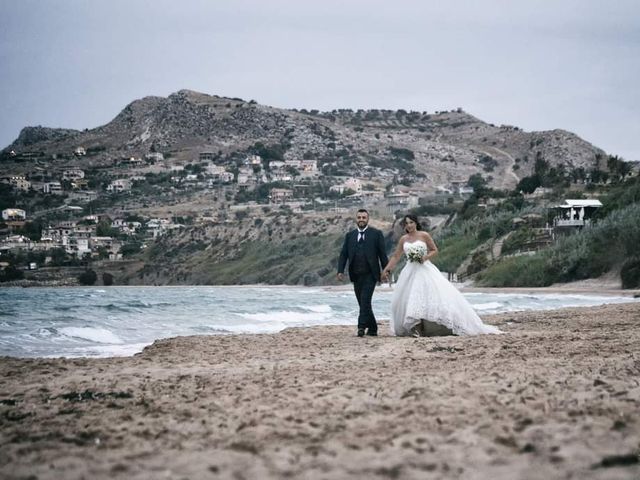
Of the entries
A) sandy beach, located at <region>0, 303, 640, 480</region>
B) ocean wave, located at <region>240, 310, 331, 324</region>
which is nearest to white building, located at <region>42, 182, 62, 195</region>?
ocean wave, located at <region>240, 310, 331, 324</region>

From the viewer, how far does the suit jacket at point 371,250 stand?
12.1 m

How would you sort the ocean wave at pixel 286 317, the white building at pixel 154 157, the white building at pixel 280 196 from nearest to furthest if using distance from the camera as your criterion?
the ocean wave at pixel 286 317 < the white building at pixel 280 196 < the white building at pixel 154 157

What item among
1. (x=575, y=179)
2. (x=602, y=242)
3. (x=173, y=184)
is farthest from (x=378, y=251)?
(x=173, y=184)

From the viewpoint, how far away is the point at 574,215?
6094 cm

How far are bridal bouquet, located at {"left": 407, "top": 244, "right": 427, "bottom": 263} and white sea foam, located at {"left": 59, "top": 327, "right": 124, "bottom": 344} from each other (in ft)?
23.5

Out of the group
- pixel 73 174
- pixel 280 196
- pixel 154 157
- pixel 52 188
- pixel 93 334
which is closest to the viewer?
pixel 93 334

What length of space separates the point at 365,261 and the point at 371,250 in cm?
19

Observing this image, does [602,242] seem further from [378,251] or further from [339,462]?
[339,462]

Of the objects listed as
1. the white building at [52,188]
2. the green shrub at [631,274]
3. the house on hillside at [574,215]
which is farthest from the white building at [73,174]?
the green shrub at [631,274]

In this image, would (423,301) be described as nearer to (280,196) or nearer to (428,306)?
(428,306)

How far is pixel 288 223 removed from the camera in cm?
11381

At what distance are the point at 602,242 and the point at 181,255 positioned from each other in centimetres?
7105

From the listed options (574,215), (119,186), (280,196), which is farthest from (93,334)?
(119,186)

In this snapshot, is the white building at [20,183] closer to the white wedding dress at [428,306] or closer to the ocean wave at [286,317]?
the ocean wave at [286,317]
